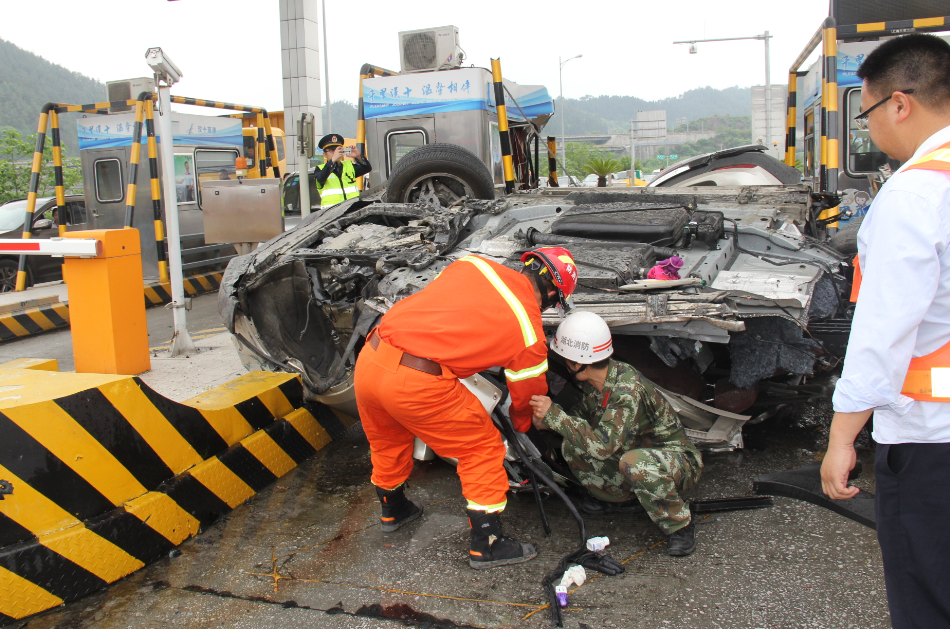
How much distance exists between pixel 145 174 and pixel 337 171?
5.10 m

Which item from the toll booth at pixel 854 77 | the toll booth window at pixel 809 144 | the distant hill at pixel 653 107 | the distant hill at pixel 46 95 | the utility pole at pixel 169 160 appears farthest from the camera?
the distant hill at pixel 653 107

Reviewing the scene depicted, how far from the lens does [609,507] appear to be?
335 cm

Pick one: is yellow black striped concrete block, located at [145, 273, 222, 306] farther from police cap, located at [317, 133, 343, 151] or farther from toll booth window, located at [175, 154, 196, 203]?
police cap, located at [317, 133, 343, 151]

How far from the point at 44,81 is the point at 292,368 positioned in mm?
96416

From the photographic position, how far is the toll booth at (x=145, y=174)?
10188mm

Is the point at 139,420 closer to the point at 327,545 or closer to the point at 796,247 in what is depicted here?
the point at 327,545

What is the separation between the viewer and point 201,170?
438 inches

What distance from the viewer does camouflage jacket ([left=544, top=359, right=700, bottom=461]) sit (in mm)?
3031

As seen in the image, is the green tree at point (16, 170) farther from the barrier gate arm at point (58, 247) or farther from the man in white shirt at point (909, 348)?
the man in white shirt at point (909, 348)

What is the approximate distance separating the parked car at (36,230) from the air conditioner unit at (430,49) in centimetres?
550

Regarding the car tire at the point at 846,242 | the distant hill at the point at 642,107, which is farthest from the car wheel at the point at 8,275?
the distant hill at the point at 642,107

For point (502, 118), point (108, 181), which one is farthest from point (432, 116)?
point (108, 181)

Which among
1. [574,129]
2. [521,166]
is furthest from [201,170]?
[574,129]

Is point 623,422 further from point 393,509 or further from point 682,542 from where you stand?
point 393,509
